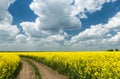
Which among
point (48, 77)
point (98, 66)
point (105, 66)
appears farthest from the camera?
point (48, 77)

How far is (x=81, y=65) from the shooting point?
2108cm

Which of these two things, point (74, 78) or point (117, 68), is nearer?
point (117, 68)

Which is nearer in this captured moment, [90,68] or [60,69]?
[90,68]

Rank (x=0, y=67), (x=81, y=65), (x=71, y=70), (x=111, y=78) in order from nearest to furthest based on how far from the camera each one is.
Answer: (x=111, y=78), (x=0, y=67), (x=81, y=65), (x=71, y=70)

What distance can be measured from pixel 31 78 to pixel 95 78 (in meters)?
11.0

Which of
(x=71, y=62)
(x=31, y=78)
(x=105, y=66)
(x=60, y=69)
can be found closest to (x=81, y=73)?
(x=105, y=66)

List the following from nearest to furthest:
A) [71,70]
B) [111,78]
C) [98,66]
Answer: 1. [111,78]
2. [98,66]
3. [71,70]

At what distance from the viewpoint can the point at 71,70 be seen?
24219 millimetres

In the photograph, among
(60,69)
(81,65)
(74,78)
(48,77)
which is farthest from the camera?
(60,69)

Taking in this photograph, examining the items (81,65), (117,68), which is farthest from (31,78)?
(117,68)

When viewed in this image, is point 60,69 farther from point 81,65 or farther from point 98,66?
point 98,66

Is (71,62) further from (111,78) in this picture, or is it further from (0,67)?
(111,78)

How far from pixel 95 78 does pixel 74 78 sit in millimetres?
6687

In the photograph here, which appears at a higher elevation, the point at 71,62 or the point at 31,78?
the point at 71,62
